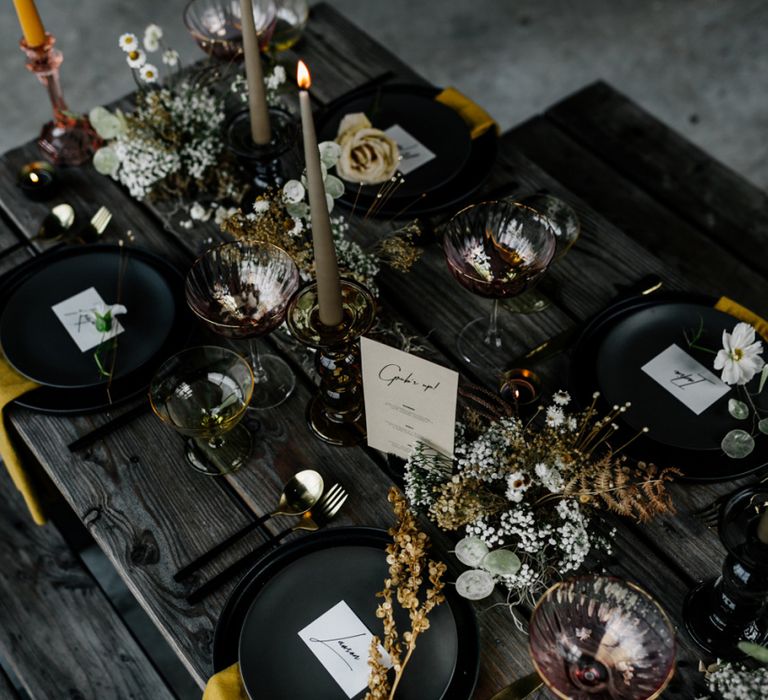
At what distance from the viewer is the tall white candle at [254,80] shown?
1401mm

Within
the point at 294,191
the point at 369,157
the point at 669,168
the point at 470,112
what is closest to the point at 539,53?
the point at 669,168

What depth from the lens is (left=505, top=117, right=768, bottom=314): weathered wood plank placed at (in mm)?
1983

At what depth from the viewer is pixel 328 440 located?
1.35 metres

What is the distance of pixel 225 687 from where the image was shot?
109 centimetres

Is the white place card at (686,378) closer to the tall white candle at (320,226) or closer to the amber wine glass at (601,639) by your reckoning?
the amber wine glass at (601,639)

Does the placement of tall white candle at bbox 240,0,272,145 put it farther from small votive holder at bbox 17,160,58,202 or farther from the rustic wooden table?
small votive holder at bbox 17,160,58,202

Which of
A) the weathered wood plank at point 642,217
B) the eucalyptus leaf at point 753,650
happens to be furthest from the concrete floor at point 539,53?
A: the eucalyptus leaf at point 753,650

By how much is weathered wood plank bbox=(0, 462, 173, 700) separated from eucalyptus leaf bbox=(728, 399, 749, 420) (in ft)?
3.43

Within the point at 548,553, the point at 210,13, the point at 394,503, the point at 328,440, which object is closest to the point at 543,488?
the point at 548,553

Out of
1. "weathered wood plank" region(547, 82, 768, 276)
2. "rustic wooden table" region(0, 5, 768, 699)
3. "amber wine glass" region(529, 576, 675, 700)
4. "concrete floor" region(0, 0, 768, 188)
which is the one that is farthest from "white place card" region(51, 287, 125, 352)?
"concrete floor" region(0, 0, 768, 188)

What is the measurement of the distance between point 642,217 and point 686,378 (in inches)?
31.3

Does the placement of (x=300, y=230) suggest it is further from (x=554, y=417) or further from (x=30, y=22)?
(x=30, y=22)

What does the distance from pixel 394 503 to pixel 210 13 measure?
120 centimetres

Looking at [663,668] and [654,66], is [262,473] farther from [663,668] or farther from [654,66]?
[654,66]
